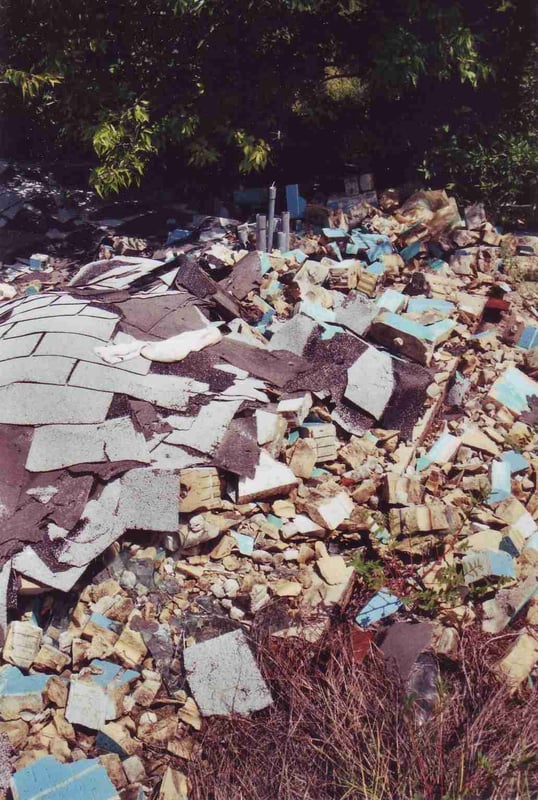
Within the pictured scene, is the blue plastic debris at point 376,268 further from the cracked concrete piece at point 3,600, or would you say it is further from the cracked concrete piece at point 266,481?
the cracked concrete piece at point 3,600

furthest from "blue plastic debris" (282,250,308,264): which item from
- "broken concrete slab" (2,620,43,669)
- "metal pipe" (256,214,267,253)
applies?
"broken concrete slab" (2,620,43,669)

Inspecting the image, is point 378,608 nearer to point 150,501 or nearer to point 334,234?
point 150,501

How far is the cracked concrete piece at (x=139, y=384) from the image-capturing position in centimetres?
437

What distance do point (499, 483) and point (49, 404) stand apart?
2.89 m

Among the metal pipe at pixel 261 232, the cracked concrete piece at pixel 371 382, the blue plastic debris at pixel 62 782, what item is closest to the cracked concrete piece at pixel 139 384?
the cracked concrete piece at pixel 371 382

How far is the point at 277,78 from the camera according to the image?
769 centimetres

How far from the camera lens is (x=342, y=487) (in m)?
4.20

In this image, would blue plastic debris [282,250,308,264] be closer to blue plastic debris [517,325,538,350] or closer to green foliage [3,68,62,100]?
blue plastic debris [517,325,538,350]

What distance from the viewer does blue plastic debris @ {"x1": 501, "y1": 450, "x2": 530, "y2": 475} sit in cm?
450

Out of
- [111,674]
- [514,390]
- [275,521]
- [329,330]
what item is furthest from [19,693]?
[514,390]

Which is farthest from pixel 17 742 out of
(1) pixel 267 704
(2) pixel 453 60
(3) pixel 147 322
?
(2) pixel 453 60

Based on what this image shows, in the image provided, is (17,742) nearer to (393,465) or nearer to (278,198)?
(393,465)

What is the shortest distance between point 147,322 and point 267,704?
2.92 m

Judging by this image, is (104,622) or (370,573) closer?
(104,622)
